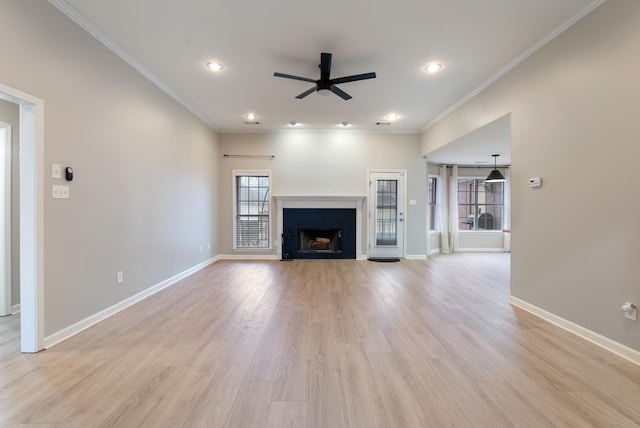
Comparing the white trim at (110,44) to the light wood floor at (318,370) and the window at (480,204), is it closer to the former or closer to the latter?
the light wood floor at (318,370)

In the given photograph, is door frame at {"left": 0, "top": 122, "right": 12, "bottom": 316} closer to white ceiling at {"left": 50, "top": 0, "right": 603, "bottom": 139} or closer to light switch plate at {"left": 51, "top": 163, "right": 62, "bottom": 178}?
light switch plate at {"left": 51, "top": 163, "right": 62, "bottom": 178}

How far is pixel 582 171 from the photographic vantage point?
239 cm

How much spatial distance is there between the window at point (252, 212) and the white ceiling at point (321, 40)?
2.20m

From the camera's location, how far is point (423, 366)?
190cm

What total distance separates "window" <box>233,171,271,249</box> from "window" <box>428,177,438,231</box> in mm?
4426

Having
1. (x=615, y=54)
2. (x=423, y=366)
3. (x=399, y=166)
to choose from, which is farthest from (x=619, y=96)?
(x=399, y=166)

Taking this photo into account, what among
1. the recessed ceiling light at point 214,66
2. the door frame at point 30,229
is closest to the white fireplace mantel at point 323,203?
the recessed ceiling light at point 214,66

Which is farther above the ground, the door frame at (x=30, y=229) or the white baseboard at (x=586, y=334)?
the door frame at (x=30, y=229)

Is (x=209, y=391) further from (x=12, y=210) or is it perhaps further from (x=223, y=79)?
(x=223, y=79)

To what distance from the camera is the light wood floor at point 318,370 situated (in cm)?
144

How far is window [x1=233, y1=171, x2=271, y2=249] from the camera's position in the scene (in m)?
6.12

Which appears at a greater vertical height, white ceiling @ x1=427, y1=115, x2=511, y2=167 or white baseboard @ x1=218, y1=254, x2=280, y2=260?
white ceiling @ x1=427, y1=115, x2=511, y2=167

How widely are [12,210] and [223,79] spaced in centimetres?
274

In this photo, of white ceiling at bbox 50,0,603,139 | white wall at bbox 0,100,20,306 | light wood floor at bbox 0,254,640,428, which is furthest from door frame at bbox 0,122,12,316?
white ceiling at bbox 50,0,603,139
